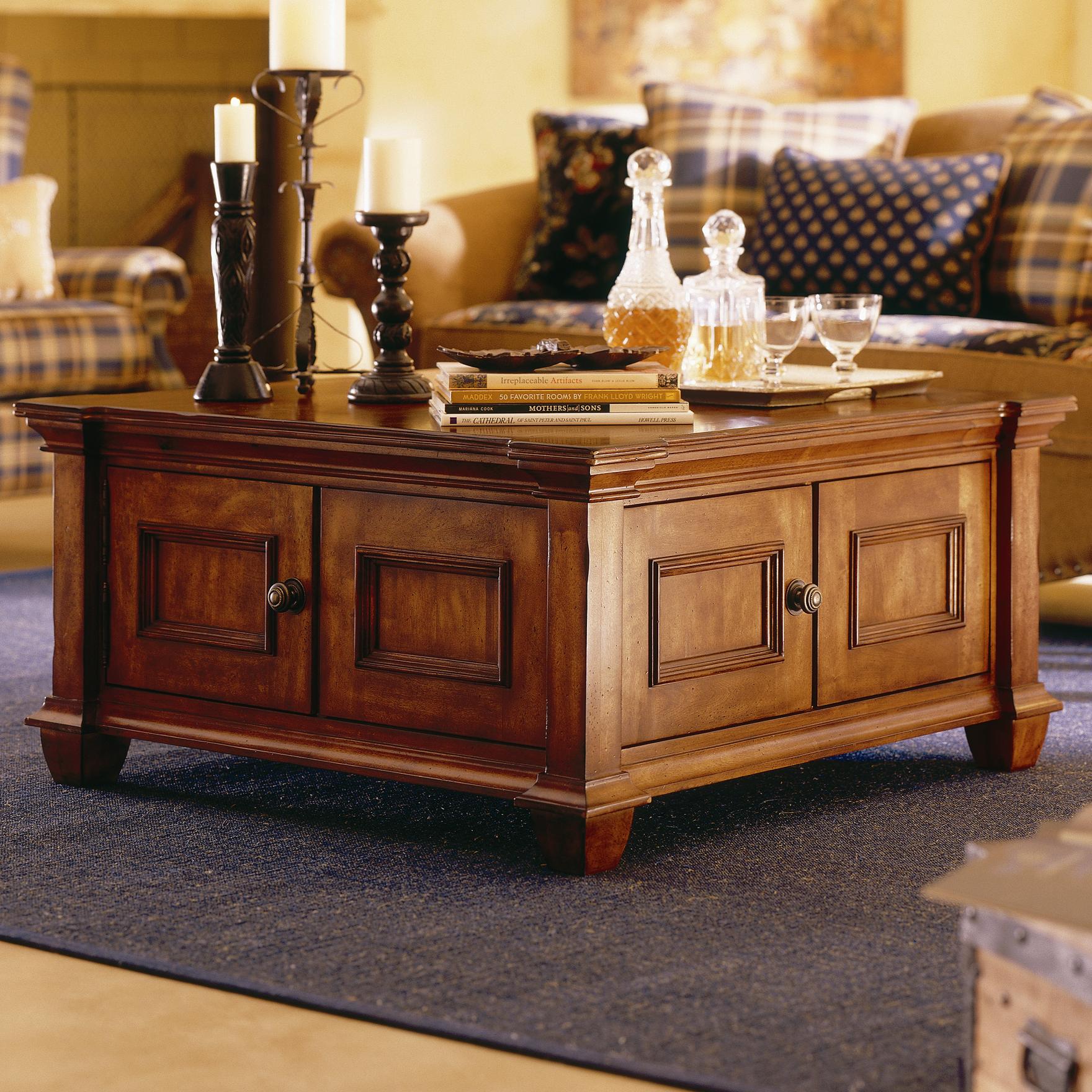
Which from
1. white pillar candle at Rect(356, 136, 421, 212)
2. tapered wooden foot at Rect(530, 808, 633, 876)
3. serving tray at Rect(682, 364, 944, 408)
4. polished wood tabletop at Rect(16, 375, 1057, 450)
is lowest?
tapered wooden foot at Rect(530, 808, 633, 876)

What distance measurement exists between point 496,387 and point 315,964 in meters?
0.60

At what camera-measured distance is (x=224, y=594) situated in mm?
1910

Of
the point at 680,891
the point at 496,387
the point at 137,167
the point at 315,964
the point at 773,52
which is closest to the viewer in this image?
the point at 315,964

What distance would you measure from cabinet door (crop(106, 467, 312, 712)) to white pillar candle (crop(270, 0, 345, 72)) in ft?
1.76

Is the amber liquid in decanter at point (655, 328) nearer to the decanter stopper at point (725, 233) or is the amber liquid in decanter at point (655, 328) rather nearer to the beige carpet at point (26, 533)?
the decanter stopper at point (725, 233)

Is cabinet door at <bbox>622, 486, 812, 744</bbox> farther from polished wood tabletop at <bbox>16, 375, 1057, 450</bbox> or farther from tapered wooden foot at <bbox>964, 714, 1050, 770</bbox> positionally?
tapered wooden foot at <bbox>964, 714, 1050, 770</bbox>

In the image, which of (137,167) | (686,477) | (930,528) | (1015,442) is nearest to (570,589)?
(686,477)

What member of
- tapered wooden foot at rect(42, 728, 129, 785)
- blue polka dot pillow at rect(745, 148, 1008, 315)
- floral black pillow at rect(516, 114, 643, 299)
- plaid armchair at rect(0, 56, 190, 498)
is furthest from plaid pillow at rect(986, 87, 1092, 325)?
tapered wooden foot at rect(42, 728, 129, 785)

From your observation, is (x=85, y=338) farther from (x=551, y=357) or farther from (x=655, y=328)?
(x=551, y=357)

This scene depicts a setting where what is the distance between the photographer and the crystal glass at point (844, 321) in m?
2.09

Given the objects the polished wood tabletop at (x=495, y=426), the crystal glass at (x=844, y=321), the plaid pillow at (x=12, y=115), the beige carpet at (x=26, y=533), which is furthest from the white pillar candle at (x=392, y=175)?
the plaid pillow at (x=12, y=115)

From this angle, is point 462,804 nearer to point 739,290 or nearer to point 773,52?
point 739,290

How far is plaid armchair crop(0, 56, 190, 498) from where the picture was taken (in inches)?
138

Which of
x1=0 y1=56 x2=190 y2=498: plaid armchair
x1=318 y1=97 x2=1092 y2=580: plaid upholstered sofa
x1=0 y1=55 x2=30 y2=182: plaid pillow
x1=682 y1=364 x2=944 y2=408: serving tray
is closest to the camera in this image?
x1=682 y1=364 x2=944 y2=408: serving tray
